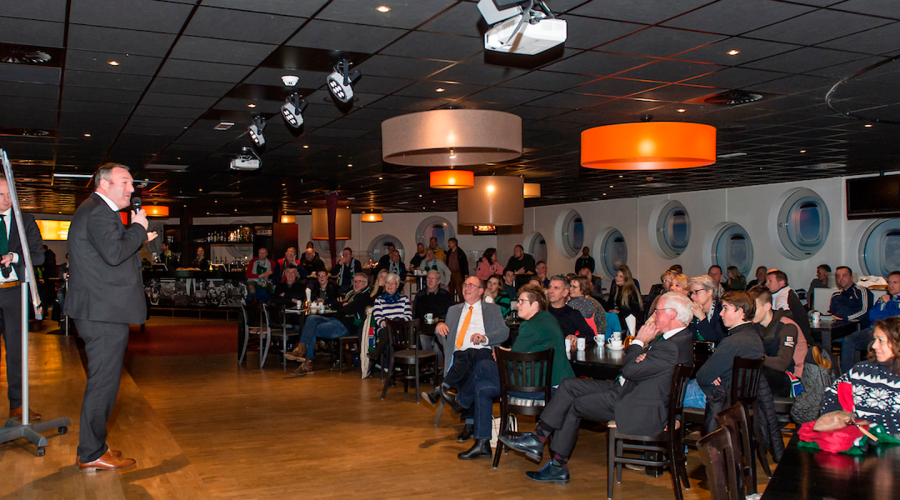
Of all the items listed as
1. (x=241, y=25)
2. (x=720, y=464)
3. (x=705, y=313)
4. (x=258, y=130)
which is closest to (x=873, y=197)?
(x=705, y=313)

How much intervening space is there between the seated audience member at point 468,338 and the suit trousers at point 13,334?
2.89m

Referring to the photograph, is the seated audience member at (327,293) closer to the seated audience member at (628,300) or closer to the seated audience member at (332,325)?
the seated audience member at (332,325)

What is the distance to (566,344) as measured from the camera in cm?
532

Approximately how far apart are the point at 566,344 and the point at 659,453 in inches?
42.6

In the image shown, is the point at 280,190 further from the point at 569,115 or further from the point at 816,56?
the point at 816,56

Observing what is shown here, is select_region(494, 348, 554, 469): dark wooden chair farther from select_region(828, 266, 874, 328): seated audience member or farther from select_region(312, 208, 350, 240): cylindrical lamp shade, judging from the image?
select_region(312, 208, 350, 240): cylindrical lamp shade

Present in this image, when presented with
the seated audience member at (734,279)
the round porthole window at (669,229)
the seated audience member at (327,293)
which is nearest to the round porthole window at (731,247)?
the round porthole window at (669,229)

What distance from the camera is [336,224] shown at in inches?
706

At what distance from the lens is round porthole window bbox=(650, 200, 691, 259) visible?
1805 cm

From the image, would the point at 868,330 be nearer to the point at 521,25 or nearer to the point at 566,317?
the point at 566,317

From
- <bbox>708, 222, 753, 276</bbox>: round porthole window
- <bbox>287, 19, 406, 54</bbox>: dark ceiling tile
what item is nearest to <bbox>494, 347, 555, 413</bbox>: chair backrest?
<bbox>287, 19, 406, 54</bbox>: dark ceiling tile

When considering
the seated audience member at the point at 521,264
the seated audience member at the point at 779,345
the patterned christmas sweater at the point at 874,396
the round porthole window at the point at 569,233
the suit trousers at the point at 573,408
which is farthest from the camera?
the round porthole window at the point at 569,233

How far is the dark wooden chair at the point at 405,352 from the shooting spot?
22.7 feet

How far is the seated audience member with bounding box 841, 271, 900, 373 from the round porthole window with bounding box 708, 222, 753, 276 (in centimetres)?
871
